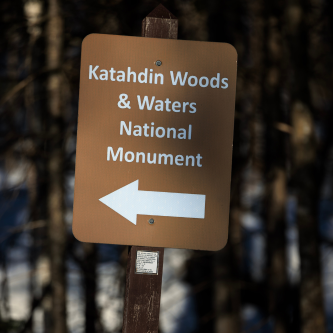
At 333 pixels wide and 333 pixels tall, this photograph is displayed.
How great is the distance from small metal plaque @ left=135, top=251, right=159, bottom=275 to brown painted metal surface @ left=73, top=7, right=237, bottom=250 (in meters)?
0.07

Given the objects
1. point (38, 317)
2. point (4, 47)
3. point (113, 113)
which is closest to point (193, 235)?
point (113, 113)

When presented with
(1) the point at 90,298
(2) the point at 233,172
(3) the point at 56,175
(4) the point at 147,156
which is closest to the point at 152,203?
(4) the point at 147,156

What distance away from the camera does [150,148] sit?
1.73 metres

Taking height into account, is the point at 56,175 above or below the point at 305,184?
above

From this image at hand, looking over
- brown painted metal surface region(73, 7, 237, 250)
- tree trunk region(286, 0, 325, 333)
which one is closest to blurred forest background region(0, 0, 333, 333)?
tree trunk region(286, 0, 325, 333)

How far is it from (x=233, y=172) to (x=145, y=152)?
464 centimetres

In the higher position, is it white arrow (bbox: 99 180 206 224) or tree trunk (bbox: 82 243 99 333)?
white arrow (bbox: 99 180 206 224)

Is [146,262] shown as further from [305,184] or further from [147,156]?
[305,184]

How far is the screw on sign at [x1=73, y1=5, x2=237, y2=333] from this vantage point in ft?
5.67

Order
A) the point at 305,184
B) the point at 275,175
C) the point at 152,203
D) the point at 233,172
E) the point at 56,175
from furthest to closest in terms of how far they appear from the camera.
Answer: the point at 275,175
the point at 233,172
the point at 56,175
the point at 305,184
the point at 152,203

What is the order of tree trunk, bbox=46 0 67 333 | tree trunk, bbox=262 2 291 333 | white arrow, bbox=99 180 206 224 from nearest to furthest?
white arrow, bbox=99 180 206 224 → tree trunk, bbox=46 0 67 333 → tree trunk, bbox=262 2 291 333

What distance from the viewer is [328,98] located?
261 inches

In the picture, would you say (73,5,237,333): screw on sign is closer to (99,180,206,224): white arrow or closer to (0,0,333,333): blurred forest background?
(99,180,206,224): white arrow

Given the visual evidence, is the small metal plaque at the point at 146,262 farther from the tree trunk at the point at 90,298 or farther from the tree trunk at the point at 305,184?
the tree trunk at the point at 90,298
